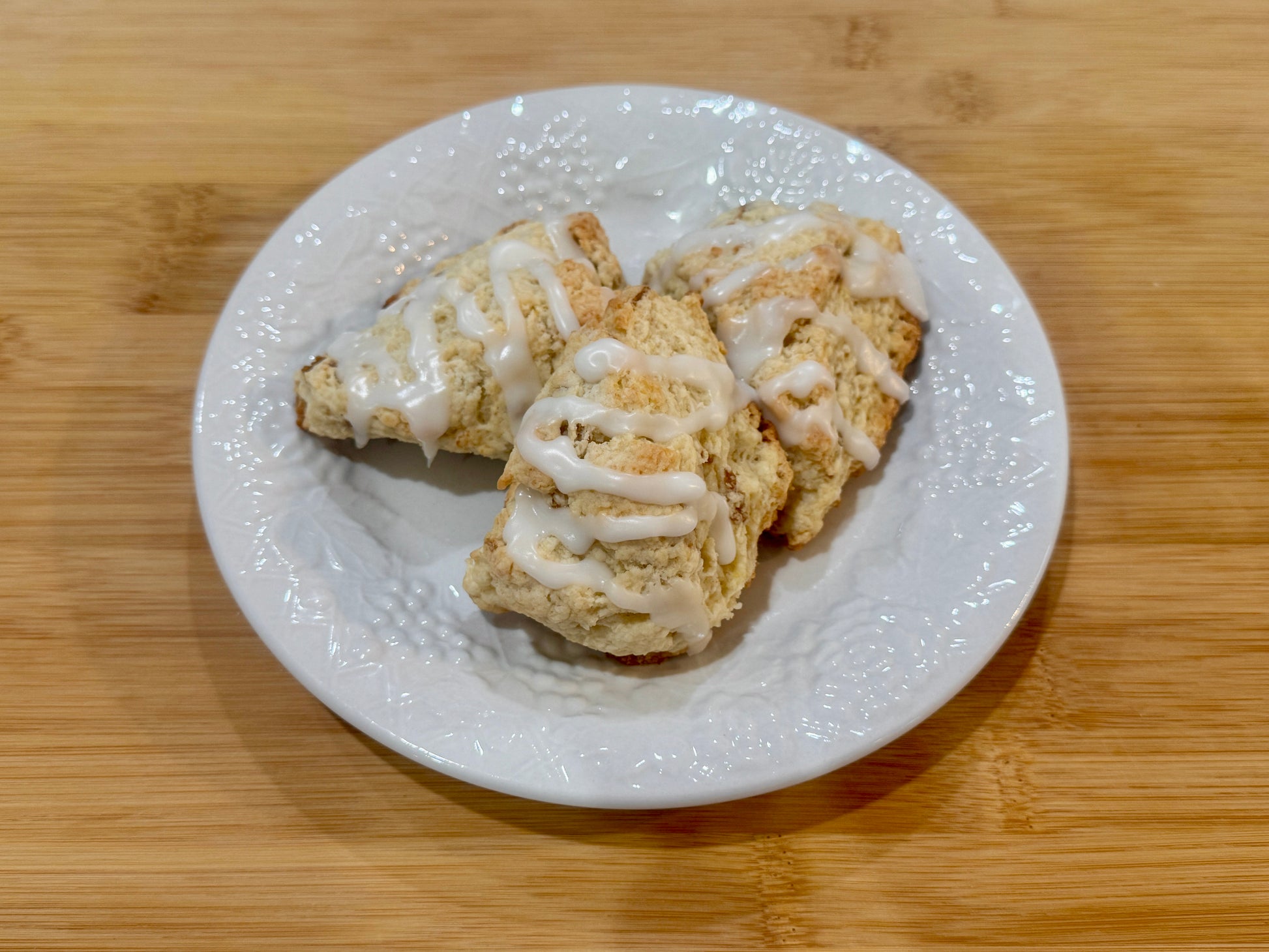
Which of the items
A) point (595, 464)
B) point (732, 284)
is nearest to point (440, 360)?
point (595, 464)

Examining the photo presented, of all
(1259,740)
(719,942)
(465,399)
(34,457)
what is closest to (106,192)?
(34,457)

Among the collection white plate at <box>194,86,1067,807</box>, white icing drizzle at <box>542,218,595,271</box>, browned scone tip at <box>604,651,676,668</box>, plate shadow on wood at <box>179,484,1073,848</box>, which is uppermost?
white icing drizzle at <box>542,218,595,271</box>

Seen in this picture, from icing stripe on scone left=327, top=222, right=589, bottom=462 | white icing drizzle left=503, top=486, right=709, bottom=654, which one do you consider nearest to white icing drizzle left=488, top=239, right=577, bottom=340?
icing stripe on scone left=327, top=222, right=589, bottom=462

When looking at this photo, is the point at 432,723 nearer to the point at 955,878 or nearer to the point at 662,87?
the point at 955,878

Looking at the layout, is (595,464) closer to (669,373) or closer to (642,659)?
(669,373)

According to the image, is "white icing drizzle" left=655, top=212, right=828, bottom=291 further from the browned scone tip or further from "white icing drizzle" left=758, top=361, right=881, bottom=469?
the browned scone tip

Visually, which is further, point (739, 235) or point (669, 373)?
point (739, 235)
